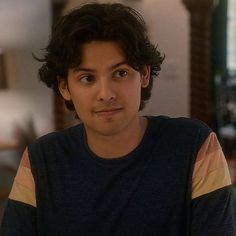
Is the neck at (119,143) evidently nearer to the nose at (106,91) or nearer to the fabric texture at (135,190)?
the fabric texture at (135,190)

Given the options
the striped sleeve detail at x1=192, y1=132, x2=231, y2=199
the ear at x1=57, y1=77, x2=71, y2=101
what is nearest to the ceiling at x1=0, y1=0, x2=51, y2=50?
the ear at x1=57, y1=77, x2=71, y2=101

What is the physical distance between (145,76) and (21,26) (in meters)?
1.40

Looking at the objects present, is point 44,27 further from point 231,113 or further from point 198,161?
point 231,113

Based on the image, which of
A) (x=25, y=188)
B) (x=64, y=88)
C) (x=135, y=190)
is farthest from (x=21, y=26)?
(x=135, y=190)

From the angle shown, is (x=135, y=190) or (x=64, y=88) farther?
(x=64, y=88)

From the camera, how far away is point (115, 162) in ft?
3.53

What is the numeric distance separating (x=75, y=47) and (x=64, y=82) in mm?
140

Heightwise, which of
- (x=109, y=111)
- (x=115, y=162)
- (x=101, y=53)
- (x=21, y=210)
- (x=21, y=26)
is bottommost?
(x=21, y=210)

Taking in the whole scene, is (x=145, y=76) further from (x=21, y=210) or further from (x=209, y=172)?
(x=21, y=210)

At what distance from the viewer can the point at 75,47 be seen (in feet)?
3.38

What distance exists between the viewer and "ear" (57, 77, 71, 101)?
A: 1142mm

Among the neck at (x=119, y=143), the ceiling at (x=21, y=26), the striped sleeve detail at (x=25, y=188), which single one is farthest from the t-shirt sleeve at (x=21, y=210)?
the ceiling at (x=21, y=26)

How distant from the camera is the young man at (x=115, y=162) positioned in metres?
1.01

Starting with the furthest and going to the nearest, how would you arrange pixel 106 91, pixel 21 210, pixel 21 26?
pixel 21 26, pixel 21 210, pixel 106 91
